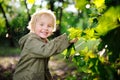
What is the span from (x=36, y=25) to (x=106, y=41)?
6.10 feet

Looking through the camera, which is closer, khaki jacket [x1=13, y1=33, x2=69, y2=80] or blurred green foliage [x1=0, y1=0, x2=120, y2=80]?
blurred green foliage [x1=0, y1=0, x2=120, y2=80]

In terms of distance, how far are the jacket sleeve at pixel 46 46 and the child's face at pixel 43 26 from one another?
4.7 inches

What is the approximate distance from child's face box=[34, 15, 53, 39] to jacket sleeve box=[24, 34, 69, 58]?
4.7 inches

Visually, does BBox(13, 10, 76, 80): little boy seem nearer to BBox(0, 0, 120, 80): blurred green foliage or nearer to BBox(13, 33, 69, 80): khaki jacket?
BBox(13, 33, 69, 80): khaki jacket

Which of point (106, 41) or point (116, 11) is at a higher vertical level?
point (116, 11)

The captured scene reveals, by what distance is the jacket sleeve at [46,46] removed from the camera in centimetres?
292

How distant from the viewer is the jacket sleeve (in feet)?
9.58

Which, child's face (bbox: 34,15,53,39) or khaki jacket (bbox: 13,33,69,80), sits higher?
child's face (bbox: 34,15,53,39)

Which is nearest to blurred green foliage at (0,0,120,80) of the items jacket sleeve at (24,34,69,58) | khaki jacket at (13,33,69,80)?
jacket sleeve at (24,34,69,58)

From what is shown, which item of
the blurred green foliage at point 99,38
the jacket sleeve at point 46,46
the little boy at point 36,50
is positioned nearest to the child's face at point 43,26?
the little boy at point 36,50

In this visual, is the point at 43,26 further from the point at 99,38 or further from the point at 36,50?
the point at 99,38

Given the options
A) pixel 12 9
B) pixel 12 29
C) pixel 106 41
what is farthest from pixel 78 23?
pixel 106 41

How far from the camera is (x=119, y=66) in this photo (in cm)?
245

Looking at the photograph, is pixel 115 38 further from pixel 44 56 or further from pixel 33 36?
pixel 33 36
